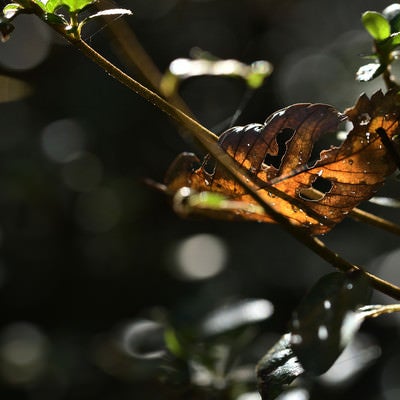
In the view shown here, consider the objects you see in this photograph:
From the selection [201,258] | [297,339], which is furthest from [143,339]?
[297,339]

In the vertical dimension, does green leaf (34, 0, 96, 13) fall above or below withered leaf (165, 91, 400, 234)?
above

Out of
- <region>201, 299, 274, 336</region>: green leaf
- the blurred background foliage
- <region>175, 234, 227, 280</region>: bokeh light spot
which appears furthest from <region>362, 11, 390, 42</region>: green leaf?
<region>175, 234, 227, 280</region>: bokeh light spot

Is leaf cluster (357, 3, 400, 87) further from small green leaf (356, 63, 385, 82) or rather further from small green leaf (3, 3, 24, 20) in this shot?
small green leaf (3, 3, 24, 20)

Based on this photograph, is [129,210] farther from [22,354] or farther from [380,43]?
[380,43]

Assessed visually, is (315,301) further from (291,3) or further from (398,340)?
(291,3)

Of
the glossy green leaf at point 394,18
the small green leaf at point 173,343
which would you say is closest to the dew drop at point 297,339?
the glossy green leaf at point 394,18

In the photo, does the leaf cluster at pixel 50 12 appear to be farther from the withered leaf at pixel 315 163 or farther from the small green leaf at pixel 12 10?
the withered leaf at pixel 315 163
